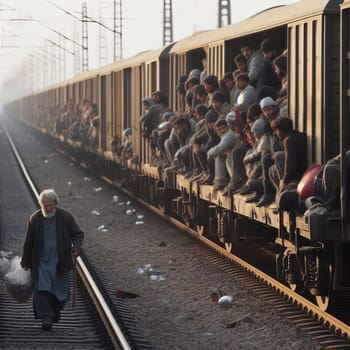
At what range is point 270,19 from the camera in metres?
12.1

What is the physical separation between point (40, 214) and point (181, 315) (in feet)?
6.90

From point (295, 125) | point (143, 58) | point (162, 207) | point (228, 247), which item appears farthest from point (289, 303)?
point (143, 58)

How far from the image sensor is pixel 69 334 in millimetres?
9891

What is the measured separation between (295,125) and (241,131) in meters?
2.07

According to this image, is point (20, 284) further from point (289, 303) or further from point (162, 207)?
point (162, 207)

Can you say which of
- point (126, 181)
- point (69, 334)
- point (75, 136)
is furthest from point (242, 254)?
point (75, 136)

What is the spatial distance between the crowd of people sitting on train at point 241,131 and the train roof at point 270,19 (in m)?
0.31

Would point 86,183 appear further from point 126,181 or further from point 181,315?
point 181,315

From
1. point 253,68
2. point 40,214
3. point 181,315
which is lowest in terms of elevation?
point 181,315

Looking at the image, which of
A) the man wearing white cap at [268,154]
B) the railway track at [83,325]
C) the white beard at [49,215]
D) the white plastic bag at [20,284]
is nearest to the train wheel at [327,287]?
the man wearing white cap at [268,154]

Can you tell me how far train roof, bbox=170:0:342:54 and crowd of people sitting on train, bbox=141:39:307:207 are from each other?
1.03ft

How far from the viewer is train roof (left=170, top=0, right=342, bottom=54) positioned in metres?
10.0

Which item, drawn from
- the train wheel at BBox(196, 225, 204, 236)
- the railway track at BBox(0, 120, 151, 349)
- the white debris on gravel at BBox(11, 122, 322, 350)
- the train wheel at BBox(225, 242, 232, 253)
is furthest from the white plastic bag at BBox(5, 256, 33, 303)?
the train wheel at BBox(196, 225, 204, 236)

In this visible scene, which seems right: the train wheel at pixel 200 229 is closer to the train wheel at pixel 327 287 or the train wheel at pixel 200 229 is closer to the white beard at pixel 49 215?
the train wheel at pixel 327 287
